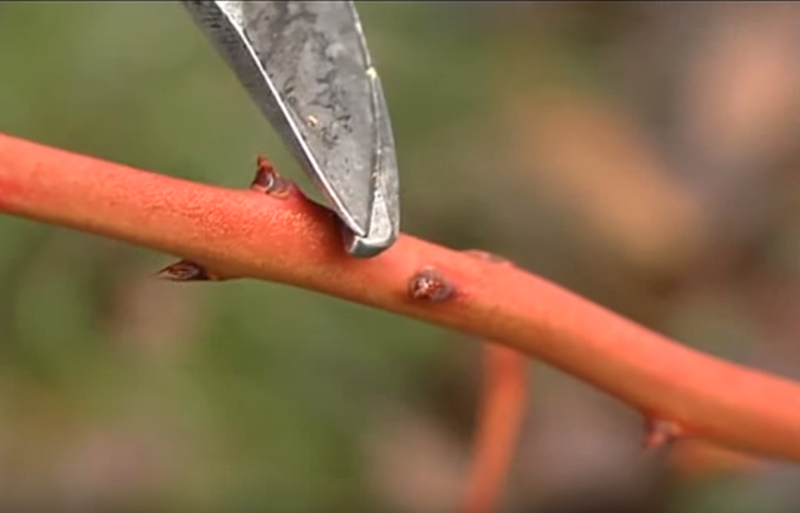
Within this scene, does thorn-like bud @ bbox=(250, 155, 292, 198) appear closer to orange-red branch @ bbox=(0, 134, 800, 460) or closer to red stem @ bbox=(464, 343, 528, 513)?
orange-red branch @ bbox=(0, 134, 800, 460)

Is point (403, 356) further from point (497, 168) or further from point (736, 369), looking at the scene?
point (736, 369)

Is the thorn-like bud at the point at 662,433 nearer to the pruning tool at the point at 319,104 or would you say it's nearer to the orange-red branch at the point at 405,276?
the orange-red branch at the point at 405,276

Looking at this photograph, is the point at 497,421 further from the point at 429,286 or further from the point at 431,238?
the point at 431,238

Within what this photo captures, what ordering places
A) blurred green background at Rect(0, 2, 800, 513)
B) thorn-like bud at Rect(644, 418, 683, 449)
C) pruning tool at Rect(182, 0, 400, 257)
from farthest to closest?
blurred green background at Rect(0, 2, 800, 513) → thorn-like bud at Rect(644, 418, 683, 449) → pruning tool at Rect(182, 0, 400, 257)

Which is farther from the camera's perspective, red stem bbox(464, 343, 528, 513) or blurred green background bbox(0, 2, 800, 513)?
blurred green background bbox(0, 2, 800, 513)

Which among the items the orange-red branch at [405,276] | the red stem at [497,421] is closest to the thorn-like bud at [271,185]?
the orange-red branch at [405,276]

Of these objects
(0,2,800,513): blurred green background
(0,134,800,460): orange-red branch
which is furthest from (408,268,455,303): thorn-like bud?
(0,2,800,513): blurred green background
